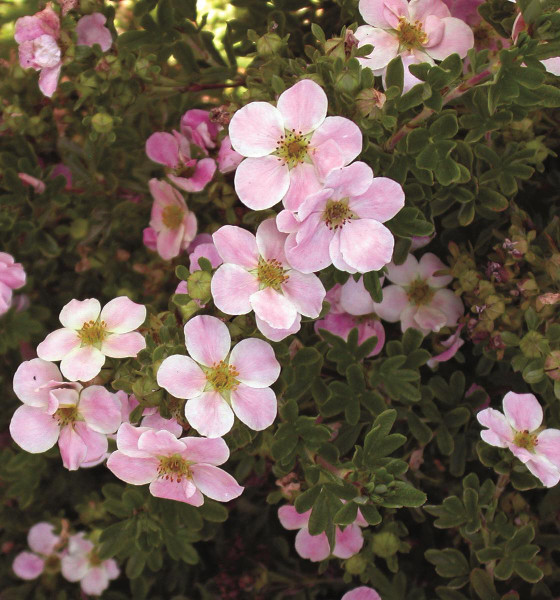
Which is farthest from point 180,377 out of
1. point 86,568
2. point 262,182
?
point 86,568

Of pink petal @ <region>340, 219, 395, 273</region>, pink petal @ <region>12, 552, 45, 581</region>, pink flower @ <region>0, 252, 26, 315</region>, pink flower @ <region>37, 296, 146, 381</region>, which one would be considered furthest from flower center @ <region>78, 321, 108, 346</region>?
pink petal @ <region>12, 552, 45, 581</region>

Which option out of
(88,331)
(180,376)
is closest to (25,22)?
(88,331)

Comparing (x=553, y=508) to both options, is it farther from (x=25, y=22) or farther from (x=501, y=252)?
(x=25, y=22)

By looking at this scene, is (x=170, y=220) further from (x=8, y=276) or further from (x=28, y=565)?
(x=28, y=565)

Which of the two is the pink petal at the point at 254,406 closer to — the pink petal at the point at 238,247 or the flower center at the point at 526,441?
the pink petal at the point at 238,247

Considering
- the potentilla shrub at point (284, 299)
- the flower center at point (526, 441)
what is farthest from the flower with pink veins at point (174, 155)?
the flower center at point (526, 441)
